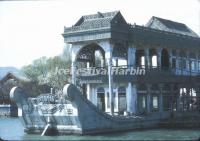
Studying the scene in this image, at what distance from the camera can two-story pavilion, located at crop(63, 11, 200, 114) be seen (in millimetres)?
27766

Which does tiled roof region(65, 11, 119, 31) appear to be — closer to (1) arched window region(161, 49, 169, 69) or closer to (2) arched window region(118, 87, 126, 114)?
(2) arched window region(118, 87, 126, 114)

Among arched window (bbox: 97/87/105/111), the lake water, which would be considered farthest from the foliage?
the lake water

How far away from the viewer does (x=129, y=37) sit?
28875mm

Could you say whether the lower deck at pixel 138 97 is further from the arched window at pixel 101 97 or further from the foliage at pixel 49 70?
the foliage at pixel 49 70

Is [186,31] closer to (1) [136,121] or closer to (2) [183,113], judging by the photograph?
(2) [183,113]

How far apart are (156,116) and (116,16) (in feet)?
22.9

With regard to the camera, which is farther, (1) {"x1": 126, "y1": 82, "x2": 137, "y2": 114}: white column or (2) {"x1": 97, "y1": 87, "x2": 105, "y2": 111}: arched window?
(2) {"x1": 97, "y1": 87, "x2": 105, "y2": 111}: arched window

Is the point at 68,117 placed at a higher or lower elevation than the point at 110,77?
lower

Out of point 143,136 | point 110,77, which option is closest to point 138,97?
point 110,77

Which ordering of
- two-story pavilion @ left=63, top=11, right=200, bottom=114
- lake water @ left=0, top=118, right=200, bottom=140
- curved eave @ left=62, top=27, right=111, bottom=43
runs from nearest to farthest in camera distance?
lake water @ left=0, top=118, right=200, bottom=140 < curved eave @ left=62, top=27, right=111, bottom=43 < two-story pavilion @ left=63, top=11, right=200, bottom=114

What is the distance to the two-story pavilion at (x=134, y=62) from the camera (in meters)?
27.8

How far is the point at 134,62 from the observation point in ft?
97.5

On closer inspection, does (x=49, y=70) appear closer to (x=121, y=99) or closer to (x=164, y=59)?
(x=164, y=59)

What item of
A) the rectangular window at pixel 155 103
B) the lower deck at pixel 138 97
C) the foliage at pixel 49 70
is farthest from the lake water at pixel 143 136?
the foliage at pixel 49 70
